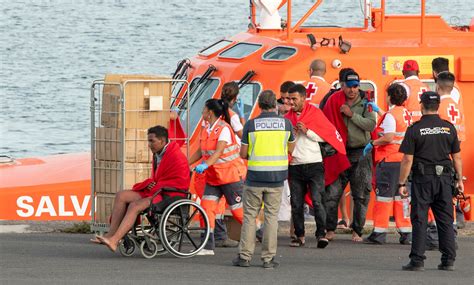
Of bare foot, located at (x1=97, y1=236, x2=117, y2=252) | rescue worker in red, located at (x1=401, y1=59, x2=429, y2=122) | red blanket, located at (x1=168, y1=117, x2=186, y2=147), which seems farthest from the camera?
red blanket, located at (x1=168, y1=117, x2=186, y2=147)

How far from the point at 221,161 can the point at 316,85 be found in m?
1.84

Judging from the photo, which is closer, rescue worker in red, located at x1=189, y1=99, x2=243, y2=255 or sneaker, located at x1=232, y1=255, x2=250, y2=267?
sneaker, located at x1=232, y1=255, x2=250, y2=267

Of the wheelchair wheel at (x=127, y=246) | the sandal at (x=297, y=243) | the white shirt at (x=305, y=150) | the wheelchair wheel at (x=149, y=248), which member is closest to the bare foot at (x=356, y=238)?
the sandal at (x=297, y=243)

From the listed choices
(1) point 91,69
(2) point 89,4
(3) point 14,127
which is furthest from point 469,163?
(2) point 89,4

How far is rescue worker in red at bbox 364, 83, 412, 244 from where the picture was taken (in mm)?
15648

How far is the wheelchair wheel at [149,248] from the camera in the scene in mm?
14734

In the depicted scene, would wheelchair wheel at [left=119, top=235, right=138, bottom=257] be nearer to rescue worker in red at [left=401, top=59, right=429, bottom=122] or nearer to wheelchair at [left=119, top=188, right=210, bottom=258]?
wheelchair at [left=119, top=188, right=210, bottom=258]

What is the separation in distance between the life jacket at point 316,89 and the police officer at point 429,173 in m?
2.64

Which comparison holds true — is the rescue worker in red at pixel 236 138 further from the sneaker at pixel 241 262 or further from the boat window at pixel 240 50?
the boat window at pixel 240 50

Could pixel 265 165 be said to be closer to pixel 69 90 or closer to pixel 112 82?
pixel 112 82

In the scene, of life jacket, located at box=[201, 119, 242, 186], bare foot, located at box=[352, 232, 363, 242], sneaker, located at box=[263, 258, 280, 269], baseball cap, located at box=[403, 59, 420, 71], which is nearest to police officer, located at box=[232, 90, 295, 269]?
sneaker, located at box=[263, 258, 280, 269]

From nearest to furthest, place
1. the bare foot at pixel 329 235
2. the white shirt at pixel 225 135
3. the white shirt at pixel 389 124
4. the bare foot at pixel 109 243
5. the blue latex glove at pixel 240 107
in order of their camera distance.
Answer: the bare foot at pixel 109 243, the white shirt at pixel 225 135, the white shirt at pixel 389 124, the bare foot at pixel 329 235, the blue latex glove at pixel 240 107

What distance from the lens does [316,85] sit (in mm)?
16672

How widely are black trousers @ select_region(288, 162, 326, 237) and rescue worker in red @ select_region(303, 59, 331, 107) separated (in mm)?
1286
